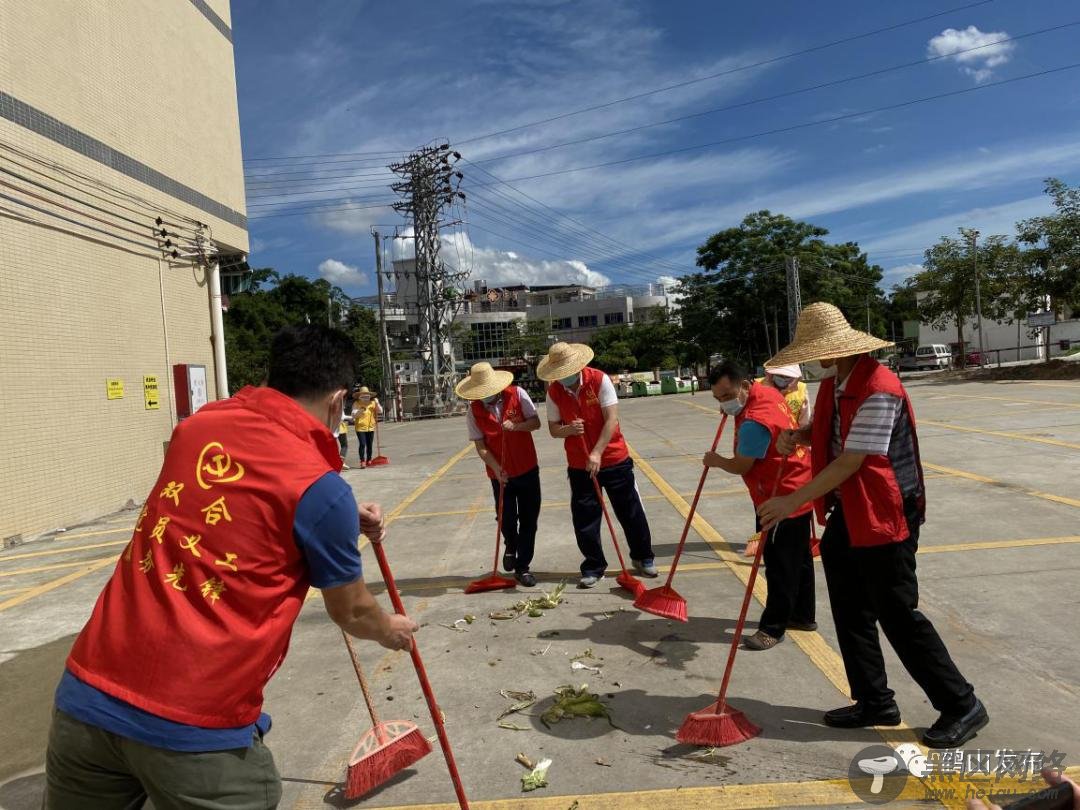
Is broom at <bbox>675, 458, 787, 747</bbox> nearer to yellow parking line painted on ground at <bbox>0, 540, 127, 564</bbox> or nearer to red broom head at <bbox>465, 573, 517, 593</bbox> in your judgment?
red broom head at <bbox>465, 573, 517, 593</bbox>

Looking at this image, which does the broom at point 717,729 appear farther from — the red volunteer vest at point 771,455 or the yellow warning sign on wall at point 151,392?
the yellow warning sign on wall at point 151,392

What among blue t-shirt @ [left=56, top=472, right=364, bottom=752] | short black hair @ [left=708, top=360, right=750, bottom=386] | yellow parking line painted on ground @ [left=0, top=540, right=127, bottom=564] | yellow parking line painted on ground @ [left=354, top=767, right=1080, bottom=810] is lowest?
yellow parking line painted on ground @ [left=0, top=540, right=127, bottom=564]

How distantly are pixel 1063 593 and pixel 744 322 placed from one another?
40.8 metres

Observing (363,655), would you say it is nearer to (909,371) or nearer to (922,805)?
(922,805)

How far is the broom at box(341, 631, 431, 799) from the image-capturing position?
2.93m

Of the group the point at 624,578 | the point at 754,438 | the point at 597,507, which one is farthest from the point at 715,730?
the point at 597,507

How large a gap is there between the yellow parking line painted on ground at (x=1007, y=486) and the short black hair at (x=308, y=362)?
7.50 metres

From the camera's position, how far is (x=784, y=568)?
4184 millimetres

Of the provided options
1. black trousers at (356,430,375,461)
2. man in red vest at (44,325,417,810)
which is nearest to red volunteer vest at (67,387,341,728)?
man in red vest at (44,325,417,810)

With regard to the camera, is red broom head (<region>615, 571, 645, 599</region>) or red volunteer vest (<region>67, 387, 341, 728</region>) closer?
red volunteer vest (<region>67, 387, 341, 728</region>)

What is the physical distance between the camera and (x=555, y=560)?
6387mm

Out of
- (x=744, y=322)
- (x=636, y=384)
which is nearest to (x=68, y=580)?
(x=636, y=384)

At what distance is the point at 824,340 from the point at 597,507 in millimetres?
2631

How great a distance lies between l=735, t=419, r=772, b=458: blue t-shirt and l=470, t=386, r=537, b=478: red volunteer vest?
1.85 meters
